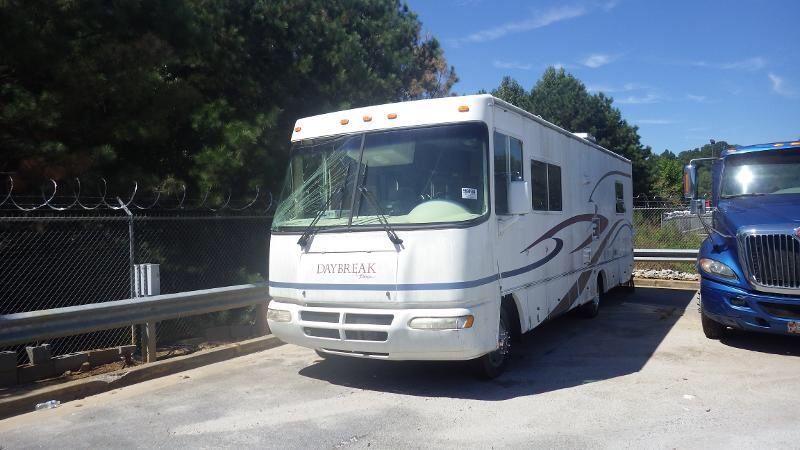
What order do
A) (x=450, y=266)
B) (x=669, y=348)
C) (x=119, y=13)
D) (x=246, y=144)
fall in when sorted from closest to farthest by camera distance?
(x=450, y=266) < (x=669, y=348) < (x=119, y=13) < (x=246, y=144)

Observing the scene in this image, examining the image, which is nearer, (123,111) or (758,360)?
(758,360)

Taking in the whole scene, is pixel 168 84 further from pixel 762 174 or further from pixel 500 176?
pixel 762 174

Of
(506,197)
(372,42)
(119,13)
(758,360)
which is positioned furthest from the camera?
(372,42)

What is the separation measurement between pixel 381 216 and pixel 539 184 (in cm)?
248

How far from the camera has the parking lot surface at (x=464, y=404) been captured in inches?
202

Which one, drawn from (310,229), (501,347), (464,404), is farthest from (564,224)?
(310,229)

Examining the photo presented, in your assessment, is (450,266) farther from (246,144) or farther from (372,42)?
(372,42)

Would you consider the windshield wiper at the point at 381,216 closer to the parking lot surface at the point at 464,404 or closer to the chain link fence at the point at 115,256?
the parking lot surface at the point at 464,404

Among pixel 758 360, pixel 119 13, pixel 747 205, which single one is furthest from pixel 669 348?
pixel 119 13

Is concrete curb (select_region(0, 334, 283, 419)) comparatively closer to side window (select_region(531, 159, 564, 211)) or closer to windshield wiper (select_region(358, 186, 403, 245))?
windshield wiper (select_region(358, 186, 403, 245))

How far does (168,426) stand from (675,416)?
4455 mm

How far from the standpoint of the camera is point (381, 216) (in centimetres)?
626

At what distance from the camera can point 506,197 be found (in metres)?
6.49

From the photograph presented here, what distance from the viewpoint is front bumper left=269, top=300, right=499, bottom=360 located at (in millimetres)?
5977
